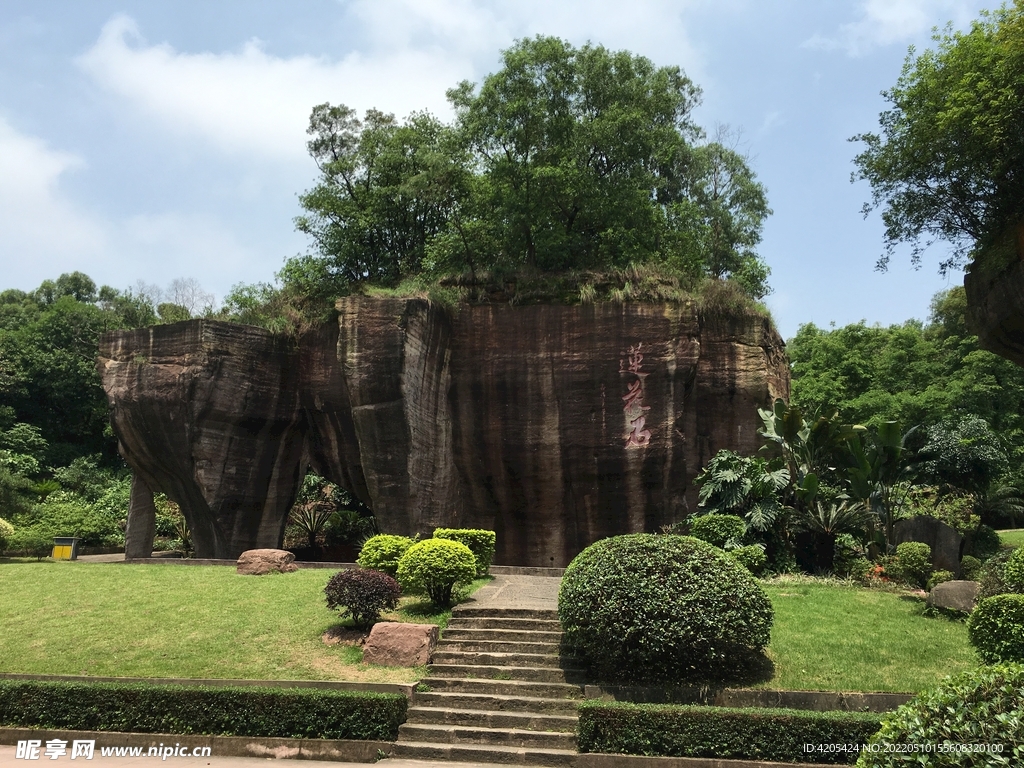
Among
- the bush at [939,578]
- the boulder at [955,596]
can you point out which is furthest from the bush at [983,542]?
the boulder at [955,596]

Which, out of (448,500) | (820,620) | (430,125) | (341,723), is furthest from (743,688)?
(430,125)

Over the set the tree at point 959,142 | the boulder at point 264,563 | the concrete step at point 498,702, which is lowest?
the concrete step at point 498,702

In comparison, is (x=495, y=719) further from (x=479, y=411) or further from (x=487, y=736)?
(x=479, y=411)

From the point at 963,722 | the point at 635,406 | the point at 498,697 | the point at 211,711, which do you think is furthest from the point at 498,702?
the point at 635,406

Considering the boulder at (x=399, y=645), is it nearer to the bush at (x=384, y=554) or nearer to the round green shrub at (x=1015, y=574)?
the bush at (x=384, y=554)

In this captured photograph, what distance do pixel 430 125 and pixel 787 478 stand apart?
47.4ft

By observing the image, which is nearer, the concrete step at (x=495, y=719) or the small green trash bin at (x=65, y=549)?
the concrete step at (x=495, y=719)

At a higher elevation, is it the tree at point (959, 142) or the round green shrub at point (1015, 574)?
the tree at point (959, 142)

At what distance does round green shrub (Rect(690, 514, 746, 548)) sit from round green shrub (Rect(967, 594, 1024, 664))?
5931mm

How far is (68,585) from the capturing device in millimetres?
13250

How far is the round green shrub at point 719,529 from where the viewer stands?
552 inches

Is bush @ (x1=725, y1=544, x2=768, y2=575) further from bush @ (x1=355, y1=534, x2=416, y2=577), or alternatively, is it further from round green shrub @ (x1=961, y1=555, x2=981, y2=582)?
bush @ (x1=355, y1=534, x2=416, y2=577)

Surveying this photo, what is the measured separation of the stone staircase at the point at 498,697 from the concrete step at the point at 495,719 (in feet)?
0.03

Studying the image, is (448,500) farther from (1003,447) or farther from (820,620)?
(1003,447)
